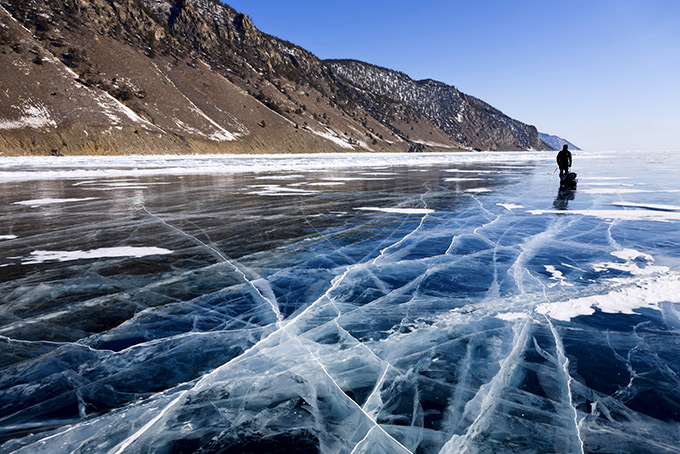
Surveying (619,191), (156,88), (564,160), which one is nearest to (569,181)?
(564,160)

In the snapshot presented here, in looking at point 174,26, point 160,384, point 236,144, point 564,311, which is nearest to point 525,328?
point 564,311

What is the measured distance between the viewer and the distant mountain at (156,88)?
187ft

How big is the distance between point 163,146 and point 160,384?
69567 millimetres

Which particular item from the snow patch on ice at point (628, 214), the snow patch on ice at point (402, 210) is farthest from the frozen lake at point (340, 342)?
the snow patch on ice at point (402, 210)

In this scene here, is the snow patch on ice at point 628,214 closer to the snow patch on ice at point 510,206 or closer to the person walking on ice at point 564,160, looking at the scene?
the snow patch on ice at point 510,206

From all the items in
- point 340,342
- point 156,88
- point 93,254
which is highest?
point 156,88

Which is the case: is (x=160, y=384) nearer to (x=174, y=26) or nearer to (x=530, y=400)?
(x=530, y=400)

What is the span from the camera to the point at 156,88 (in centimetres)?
7838

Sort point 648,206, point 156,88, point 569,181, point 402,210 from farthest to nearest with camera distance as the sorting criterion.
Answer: point 156,88
point 569,181
point 648,206
point 402,210

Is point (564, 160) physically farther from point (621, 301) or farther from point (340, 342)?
point (340, 342)

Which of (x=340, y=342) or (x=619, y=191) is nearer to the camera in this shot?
(x=340, y=342)

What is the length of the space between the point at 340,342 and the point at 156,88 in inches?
3418

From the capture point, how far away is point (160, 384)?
299cm

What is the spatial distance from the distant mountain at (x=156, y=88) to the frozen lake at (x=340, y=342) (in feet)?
190
